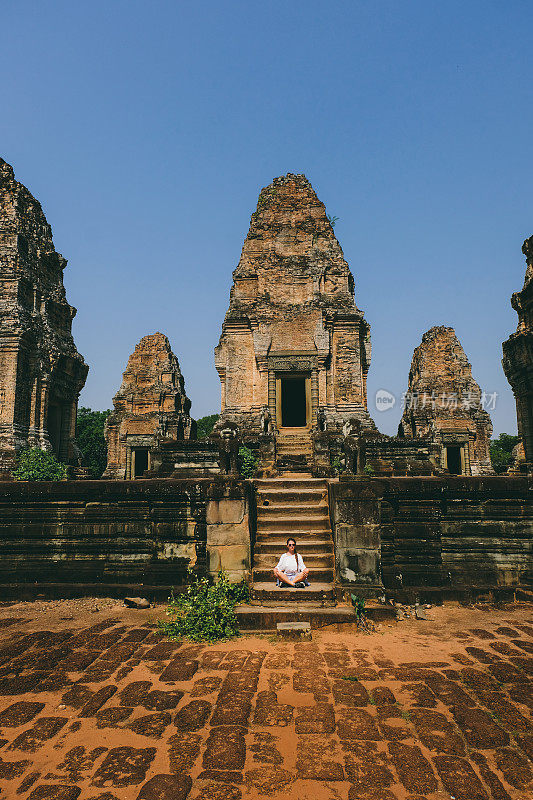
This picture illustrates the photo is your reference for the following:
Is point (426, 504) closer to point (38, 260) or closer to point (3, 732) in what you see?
point (3, 732)

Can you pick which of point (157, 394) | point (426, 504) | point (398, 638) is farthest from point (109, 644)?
point (157, 394)

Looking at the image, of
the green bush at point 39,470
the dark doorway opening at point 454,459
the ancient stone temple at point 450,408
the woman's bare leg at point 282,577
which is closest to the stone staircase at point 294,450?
the woman's bare leg at point 282,577

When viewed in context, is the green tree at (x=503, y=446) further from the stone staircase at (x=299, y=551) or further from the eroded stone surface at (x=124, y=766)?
the eroded stone surface at (x=124, y=766)

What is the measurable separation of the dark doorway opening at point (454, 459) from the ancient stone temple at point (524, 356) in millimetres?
10106

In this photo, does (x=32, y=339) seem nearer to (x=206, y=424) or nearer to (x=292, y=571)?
(x=292, y=571)

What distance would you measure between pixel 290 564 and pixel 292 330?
34.5 ft

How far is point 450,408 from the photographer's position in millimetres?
25703

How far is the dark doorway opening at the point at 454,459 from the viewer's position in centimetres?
2551

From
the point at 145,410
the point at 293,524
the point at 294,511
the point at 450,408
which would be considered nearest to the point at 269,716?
the point at 293,524

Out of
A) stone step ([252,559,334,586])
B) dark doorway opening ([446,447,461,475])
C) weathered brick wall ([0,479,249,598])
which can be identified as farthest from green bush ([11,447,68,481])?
dark doorway opening ([446,447,461,475])

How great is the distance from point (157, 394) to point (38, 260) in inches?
418

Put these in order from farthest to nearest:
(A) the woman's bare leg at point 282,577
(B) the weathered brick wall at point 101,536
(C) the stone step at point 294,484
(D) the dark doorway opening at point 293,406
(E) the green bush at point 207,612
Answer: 1. (D) the dark doorway opening at point 293,406
2. (C) the stone step at point 294,484
3. (B) the weathered brick wall at point 101,536
4. (A) the woman's bare leg at point 282,577
5. (E) the green bush at point 207,612

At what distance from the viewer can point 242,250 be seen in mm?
16719

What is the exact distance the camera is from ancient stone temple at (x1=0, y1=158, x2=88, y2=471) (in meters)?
14.9
